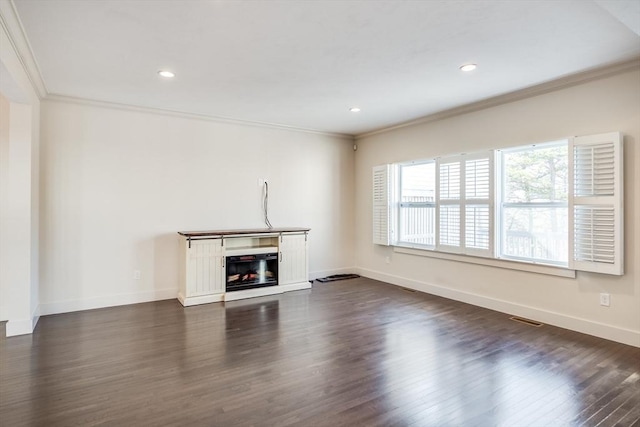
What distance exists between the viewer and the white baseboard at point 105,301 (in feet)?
14.1

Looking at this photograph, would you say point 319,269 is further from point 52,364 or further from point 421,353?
point 52,364

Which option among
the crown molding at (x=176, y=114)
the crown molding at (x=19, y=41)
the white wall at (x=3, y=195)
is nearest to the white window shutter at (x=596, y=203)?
the crown molding at (x=176, y=114)

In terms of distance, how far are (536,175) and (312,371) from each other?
339 cm

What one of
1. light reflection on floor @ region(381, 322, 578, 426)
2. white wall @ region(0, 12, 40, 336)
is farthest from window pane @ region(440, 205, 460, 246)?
white wall @ region(0, 12, 40, 336)

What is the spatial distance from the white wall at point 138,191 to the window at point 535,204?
10.7 feet

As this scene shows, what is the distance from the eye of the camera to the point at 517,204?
14.1ft

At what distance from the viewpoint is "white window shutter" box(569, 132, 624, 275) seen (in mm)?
3340

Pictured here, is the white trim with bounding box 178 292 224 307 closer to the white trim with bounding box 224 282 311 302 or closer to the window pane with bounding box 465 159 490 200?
the white trim with bounding box 224 282 311 302

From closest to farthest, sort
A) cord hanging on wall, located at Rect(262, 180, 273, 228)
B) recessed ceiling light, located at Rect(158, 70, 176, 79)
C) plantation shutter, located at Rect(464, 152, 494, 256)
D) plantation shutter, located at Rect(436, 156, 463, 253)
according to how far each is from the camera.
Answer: recessed ceiling light, located at Rect(158, 70, 176, 79) → plantation shutter, located at Rect(464, 152, 494, 256) → plantation shutter, located at Rect(436, 156, 463, 253) → cord hanging on wall, located at Rect(262, 180, 273, 228)

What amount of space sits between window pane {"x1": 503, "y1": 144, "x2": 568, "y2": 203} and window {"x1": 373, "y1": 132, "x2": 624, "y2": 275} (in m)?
0.01

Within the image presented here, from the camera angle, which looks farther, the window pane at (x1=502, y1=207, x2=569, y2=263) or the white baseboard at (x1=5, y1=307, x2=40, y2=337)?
the window pane at (x1=502, y1=207, x2=569, y2=263)

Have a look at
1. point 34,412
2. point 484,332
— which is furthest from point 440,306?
point 34,412

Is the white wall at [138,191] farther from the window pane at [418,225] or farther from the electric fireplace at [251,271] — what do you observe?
the window pane at [418,225]

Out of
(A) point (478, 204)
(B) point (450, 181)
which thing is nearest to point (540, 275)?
(A) point (478, 204)
